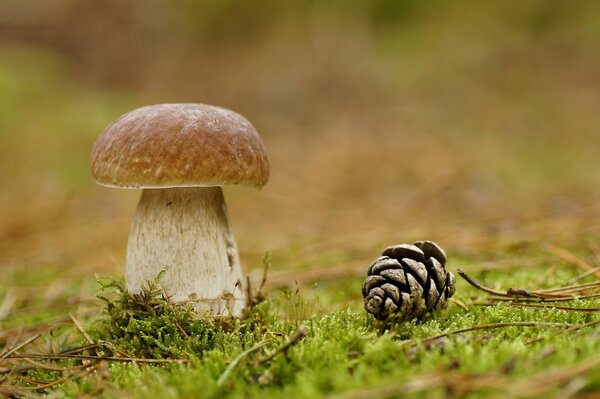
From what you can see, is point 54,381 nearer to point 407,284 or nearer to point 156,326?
point 156,326

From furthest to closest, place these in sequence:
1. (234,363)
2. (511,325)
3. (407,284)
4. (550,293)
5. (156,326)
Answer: (550,293) → (156,326) → (407,284) → (511,325) → (234,363)

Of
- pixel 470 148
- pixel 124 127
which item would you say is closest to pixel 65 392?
pixel 124 127

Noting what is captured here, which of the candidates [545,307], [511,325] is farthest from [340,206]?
[511,325]

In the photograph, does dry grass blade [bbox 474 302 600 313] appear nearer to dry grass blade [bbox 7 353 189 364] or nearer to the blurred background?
the blurred background

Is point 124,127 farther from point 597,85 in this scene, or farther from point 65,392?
point 597,85

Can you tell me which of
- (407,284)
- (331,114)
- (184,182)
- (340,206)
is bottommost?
(407,284)

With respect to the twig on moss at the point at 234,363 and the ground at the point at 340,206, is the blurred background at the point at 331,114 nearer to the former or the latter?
the ground at the point at 340,206

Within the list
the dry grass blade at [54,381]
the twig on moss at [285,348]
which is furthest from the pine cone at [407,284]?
the dry grass blade at [54,381]
